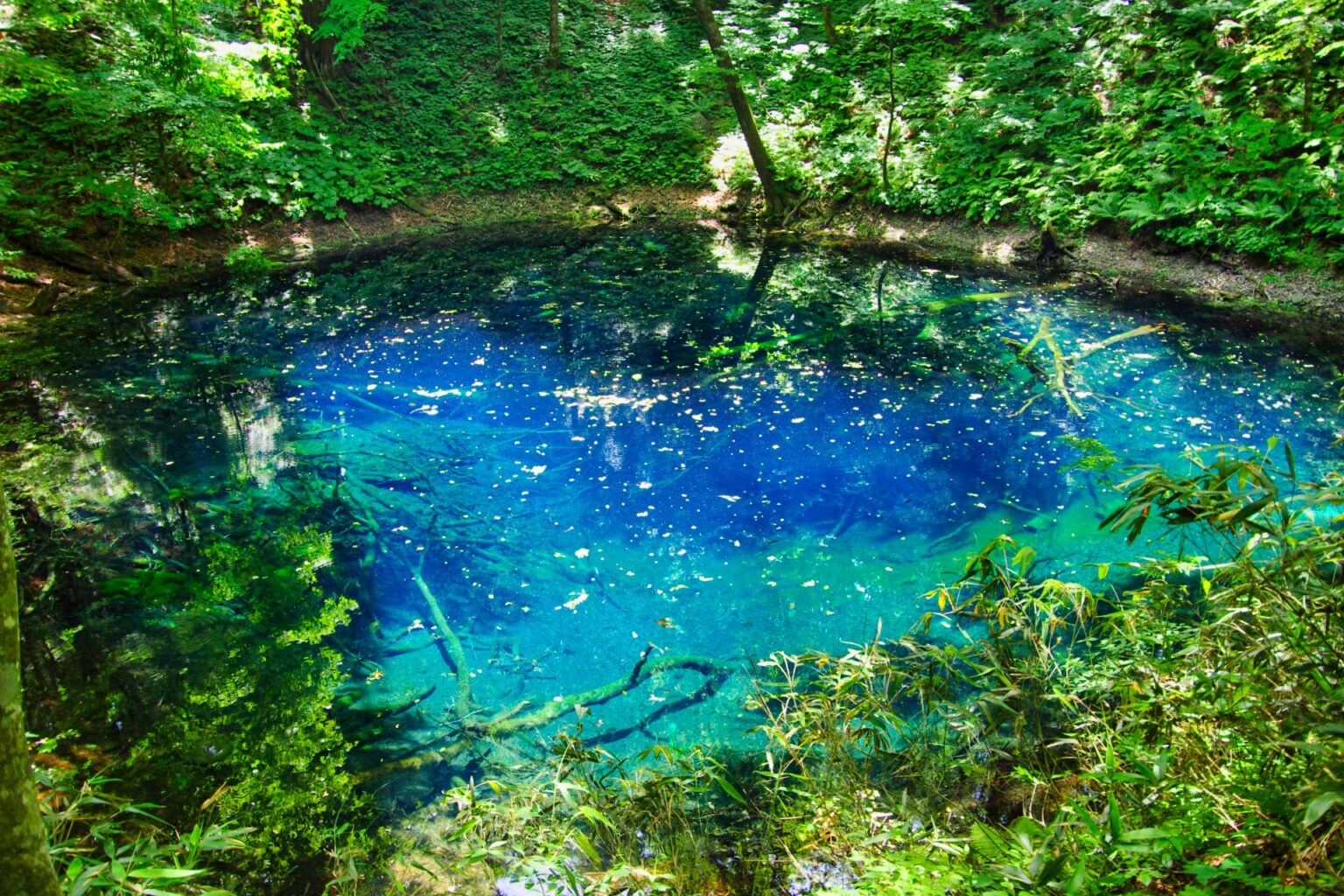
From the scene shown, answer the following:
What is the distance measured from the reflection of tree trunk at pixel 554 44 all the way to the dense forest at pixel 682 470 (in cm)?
153

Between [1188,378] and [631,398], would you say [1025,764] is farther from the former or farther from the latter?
[1188,378]

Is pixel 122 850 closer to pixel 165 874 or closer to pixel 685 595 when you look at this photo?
pixel 165 874

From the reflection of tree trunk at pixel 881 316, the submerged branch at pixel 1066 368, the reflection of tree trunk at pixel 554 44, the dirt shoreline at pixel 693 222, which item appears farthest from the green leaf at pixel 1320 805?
the reflection of tree trunk at pixel 554 44

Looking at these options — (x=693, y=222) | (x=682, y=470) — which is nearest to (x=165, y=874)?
(x=682, y=470)

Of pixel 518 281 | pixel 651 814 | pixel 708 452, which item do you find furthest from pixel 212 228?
pixel 651 814

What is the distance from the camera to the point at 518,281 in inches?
444

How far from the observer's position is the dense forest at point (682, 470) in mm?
2424

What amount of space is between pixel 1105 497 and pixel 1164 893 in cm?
417

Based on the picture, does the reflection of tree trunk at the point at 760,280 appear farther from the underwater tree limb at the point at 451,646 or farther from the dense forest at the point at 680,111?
the underwater tree limb at the point at 451,646

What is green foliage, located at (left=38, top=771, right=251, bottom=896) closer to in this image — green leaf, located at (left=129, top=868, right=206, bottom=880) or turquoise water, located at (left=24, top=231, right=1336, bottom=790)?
green leaf, located at (left=129, top=868, right=206, bottom=880)

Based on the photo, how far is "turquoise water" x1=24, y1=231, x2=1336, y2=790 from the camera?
14.2ft

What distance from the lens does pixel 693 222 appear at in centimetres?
1411

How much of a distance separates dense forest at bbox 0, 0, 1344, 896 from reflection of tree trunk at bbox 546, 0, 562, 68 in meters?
1.53

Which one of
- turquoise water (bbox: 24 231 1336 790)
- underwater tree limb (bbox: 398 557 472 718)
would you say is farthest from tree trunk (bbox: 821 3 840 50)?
underwater tree limb (bbox: 398 557 472 718)
